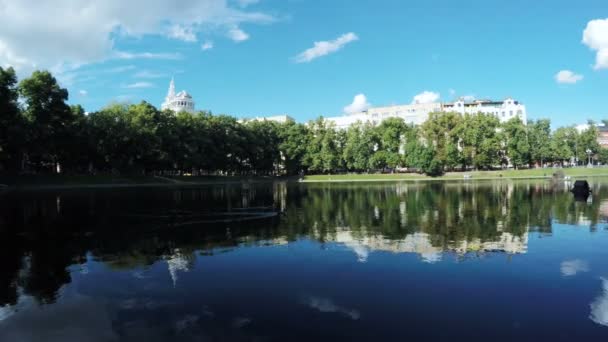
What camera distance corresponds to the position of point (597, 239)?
18.7 meters

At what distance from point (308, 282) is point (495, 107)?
564 feet

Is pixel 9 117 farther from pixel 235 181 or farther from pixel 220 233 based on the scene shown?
pixel 220 233

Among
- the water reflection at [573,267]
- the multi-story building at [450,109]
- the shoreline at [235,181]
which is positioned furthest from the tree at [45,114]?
the multi-story building at [450,109]

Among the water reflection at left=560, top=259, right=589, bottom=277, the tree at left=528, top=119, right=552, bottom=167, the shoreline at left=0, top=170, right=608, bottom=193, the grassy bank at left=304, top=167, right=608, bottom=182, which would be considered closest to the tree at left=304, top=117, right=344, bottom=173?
the shoreline at left=0, top=170, right=608, bottom=193

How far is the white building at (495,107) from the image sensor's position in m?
163

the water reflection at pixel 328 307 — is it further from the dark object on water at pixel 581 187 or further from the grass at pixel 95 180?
the grass at pixel 95 180

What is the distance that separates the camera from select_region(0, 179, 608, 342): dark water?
8.75 metres

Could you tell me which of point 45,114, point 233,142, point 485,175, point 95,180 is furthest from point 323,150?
point 45,114

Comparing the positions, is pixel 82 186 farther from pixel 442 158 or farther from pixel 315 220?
pixel 442 158

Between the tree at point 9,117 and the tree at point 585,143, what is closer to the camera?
the tree at point 9,117

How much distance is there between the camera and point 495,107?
166750 millimetres

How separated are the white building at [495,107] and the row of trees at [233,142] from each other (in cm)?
3162

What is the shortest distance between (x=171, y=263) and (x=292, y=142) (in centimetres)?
10414

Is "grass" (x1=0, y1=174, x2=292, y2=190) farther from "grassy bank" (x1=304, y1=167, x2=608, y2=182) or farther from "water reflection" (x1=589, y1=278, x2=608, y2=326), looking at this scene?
"water reflection" (x1=589, y1=278, x2=608, y2=326)
